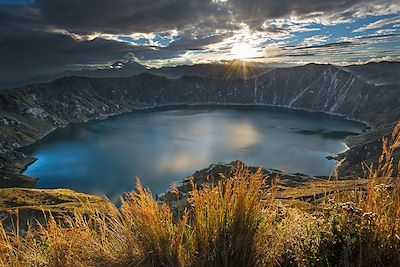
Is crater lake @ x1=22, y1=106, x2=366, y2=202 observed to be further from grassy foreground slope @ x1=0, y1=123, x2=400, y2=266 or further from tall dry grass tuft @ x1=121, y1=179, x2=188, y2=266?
tall dry grass tuft @ x1=121, y1=179, x2=188, y2=266

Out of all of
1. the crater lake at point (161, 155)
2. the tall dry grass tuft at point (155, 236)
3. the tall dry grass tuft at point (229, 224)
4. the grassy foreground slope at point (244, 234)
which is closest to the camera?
the grassy foreground slope at point (244, 234)

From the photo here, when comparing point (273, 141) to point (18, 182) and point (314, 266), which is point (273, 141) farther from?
point (314, 266)

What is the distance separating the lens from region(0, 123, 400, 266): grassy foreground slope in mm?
2998

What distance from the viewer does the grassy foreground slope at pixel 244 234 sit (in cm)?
300

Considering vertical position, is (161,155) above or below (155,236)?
below

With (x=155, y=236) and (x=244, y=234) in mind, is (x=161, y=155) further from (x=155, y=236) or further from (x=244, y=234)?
(x=244, y=234)

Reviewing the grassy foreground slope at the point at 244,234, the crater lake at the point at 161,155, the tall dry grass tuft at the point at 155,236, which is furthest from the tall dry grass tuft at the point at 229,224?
the crater lake at the point at 161,155

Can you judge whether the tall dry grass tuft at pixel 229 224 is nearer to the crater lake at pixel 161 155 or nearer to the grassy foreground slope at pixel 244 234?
the grassy foreground slope at pixel 244 234

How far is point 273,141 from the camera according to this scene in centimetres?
16612

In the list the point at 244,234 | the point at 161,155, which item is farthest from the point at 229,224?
the point at 161,155

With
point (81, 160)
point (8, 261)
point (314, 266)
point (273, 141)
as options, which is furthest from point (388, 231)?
point (273, 141)

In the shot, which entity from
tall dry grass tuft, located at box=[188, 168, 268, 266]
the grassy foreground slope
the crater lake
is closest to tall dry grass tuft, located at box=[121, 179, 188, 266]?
the grassy foreground slope

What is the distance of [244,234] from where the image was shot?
3273 mm

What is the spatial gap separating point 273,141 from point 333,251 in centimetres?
16642
